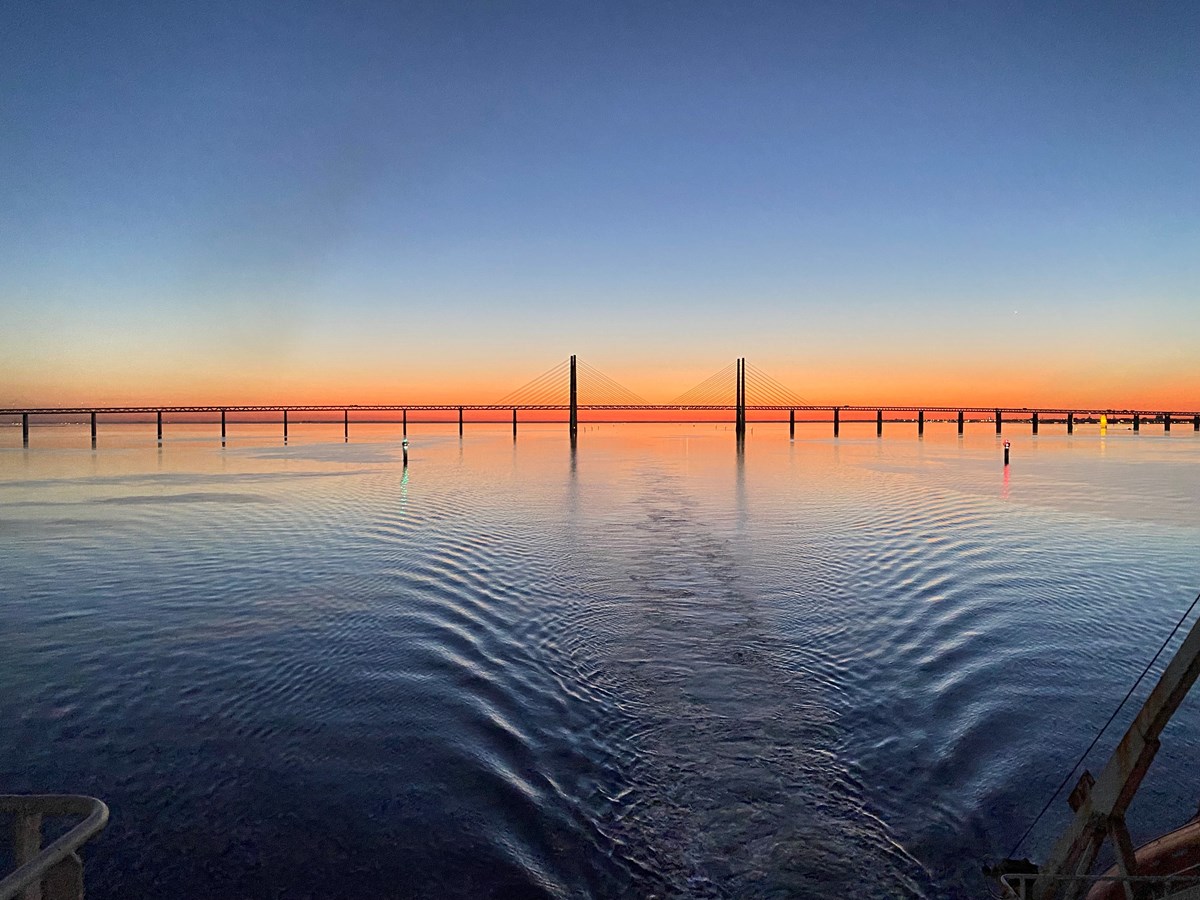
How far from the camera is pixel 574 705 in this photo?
8.39 m

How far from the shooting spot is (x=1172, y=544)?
65.1 feet

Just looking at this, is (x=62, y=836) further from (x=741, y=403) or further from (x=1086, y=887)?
(x=741, y=403)

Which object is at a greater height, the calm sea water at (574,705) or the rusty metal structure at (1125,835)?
the rusty metal structure at (1125,835)

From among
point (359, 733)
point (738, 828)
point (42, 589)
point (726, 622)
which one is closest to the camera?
point (738, 828)

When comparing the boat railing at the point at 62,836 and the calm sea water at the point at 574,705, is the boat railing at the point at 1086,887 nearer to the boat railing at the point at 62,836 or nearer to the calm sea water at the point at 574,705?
the calm sea water at the point at 574,705

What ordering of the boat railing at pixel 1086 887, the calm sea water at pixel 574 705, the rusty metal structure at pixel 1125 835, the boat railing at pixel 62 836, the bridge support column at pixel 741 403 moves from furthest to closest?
1. the bridge support column at pixel 741 403
2. the calm sea water at pixel 574 705
3. the boat railing at pixel 1086 887
4. the rusty metal structure at pixel 1125 835
5. the boat railing at pixel 62 836

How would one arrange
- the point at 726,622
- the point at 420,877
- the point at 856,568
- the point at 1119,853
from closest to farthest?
the point at 1119,853, the point at 420,877, the point at 726,622, the point at 856,568

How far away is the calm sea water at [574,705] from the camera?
558cm

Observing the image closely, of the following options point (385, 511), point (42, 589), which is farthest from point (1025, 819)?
point (385, 511)

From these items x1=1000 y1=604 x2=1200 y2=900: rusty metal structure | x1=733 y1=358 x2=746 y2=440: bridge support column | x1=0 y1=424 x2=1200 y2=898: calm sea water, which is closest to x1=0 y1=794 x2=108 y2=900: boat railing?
x1=0 y1=424 x2=1200 y2=898: calm sea water

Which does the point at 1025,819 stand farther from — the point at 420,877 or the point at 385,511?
the point at 385,511

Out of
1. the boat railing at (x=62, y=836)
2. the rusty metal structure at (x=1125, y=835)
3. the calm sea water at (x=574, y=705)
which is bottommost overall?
the calm sea water at (x=574, y=705)

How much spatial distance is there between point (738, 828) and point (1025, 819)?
2626 millimetres

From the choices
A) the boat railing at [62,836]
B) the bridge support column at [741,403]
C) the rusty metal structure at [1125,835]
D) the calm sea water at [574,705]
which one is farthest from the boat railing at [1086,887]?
the bridge support column at [741,403]
